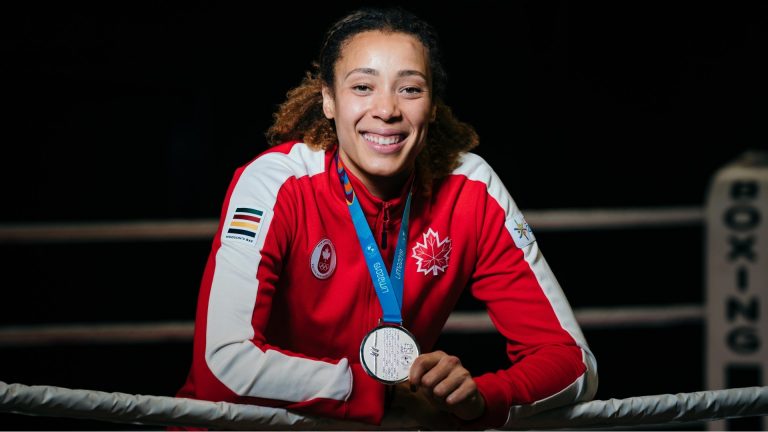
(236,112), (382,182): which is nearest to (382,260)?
(382,182)

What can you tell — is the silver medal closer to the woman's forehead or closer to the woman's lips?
the woman's lips

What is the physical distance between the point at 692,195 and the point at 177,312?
2429mm

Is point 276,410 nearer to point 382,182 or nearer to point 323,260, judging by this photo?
point 323,260

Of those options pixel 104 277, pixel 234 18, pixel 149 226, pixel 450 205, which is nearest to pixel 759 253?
pixel 450 205

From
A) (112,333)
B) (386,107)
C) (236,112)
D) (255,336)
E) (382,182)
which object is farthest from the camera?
(236,112)

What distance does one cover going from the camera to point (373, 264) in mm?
1441

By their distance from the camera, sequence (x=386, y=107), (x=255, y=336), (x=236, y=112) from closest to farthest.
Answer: (x=255, y=336) → (x=386, y=107) → (x=236, y=112)

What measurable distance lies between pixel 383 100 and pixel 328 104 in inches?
6.6

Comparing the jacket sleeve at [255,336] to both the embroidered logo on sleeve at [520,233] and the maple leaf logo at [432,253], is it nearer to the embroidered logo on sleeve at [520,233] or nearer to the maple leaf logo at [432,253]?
the maple leaf logo at [432,253]

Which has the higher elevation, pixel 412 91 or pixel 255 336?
pixel 412 91

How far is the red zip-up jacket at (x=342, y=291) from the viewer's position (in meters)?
1.25

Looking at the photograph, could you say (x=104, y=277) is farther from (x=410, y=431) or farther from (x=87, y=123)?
(x=410, y=431)

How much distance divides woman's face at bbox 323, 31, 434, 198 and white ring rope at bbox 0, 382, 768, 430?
17.0 inches

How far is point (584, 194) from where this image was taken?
4.10 metres
